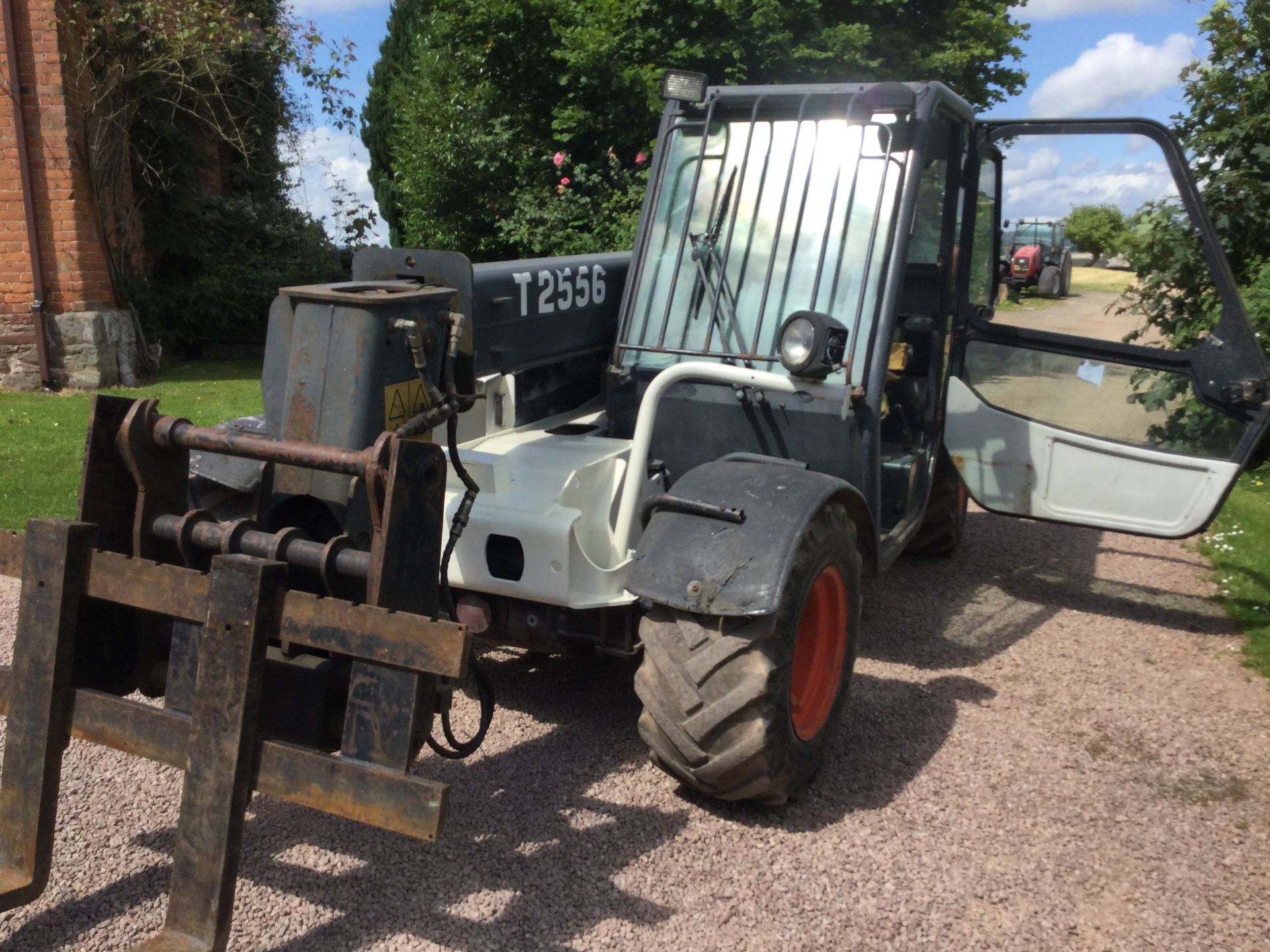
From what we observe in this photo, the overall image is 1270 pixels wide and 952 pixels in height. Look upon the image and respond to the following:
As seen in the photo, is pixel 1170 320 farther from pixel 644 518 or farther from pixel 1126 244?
pixel 644 518

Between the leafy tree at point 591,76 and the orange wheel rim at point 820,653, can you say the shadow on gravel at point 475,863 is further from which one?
the leafy tree at point 591,76

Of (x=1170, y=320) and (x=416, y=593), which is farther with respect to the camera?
(x=1170, y=320)

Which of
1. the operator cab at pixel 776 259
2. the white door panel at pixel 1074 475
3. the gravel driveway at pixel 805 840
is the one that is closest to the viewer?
the gravel driveway at pixel 805 840

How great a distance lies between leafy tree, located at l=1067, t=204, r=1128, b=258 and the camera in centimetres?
797

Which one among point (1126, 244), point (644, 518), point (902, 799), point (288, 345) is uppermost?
point (1126, 244)

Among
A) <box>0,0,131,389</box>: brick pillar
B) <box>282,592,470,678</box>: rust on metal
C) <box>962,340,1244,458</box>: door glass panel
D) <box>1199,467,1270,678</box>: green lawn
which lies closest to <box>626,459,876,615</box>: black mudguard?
<box>282,592,470,678</box>: rust on metal

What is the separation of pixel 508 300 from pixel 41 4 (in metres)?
8.85

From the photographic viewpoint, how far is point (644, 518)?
3586 millimetres

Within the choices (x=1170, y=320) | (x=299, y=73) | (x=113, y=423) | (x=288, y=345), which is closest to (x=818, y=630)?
(x=288, y=345)

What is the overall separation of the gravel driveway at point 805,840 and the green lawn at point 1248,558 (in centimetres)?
58

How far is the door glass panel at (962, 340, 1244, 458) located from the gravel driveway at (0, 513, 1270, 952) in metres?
1.03

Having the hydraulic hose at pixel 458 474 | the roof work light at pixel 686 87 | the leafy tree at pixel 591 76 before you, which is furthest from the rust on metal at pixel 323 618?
the leafy tree at pixel 591 76

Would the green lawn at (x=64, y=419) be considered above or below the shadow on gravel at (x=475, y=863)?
below

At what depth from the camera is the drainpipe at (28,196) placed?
32.8 feet
